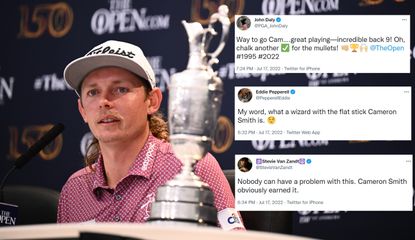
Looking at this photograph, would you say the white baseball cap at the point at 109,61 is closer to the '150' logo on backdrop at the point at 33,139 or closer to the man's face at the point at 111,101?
the man's face at the point at 111,101

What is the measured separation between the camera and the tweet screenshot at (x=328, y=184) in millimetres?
2568

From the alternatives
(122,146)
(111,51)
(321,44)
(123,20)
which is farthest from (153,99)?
(123,20)

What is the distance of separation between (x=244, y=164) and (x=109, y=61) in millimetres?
519

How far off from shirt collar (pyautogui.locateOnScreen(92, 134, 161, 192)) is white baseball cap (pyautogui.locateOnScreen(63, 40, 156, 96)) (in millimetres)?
236

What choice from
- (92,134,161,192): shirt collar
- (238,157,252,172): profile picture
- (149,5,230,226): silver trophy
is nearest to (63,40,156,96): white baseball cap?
(92,134,161,192): shirt collar

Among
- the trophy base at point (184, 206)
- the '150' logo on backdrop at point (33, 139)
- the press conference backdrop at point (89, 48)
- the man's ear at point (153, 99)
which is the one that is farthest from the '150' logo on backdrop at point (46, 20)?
the trophy base at point (184, 206)

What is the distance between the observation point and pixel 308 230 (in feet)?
13.2

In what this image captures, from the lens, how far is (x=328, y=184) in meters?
2.58

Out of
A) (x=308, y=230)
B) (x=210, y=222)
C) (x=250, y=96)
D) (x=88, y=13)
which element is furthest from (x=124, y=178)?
(x=88, y=13)

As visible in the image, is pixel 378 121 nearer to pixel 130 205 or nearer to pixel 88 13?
pixel 130 205

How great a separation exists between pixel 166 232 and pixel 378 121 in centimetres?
146

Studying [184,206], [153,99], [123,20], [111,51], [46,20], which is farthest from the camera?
[46,20]

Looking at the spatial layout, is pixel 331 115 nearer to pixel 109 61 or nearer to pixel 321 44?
pixel 321 44

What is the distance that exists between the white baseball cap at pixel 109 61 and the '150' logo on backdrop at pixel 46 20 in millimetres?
1919
